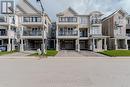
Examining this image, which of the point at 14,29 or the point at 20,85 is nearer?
the point at 20,85

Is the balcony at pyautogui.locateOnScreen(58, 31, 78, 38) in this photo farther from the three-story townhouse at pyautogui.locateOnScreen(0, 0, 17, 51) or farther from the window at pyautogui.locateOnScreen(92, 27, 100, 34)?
the three-story townhouse at pyautogui.locateOnScreen(0, 0, 17, 51)

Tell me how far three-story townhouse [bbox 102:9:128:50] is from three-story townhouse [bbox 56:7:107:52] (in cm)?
240

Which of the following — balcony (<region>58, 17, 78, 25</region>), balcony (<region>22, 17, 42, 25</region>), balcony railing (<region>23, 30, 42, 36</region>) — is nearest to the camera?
balcony railing (<region>23, 30, 42, 36</region>)

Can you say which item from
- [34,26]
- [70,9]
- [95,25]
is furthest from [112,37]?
[34,26]

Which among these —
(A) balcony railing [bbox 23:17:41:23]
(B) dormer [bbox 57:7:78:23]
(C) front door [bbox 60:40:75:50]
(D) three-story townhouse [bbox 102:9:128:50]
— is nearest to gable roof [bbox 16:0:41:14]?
(A) balcony railing [bbox 23:17:41:23]

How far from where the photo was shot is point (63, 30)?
5953cm

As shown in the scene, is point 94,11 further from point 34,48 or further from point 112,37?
point 34,48

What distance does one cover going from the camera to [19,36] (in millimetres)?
54812

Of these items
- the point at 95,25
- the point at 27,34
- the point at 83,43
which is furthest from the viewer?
the point at 83,43

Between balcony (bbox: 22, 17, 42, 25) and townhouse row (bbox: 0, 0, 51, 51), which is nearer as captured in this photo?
townhouse row (bbox: 0, 0, 51, 51)

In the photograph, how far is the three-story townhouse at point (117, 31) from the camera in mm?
58500

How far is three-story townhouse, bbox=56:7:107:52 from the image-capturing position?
56.3 metres

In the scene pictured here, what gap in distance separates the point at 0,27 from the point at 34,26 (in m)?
7.73

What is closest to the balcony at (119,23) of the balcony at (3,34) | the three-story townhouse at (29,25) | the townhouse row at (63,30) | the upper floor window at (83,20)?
the townhouse row at (63,30)
